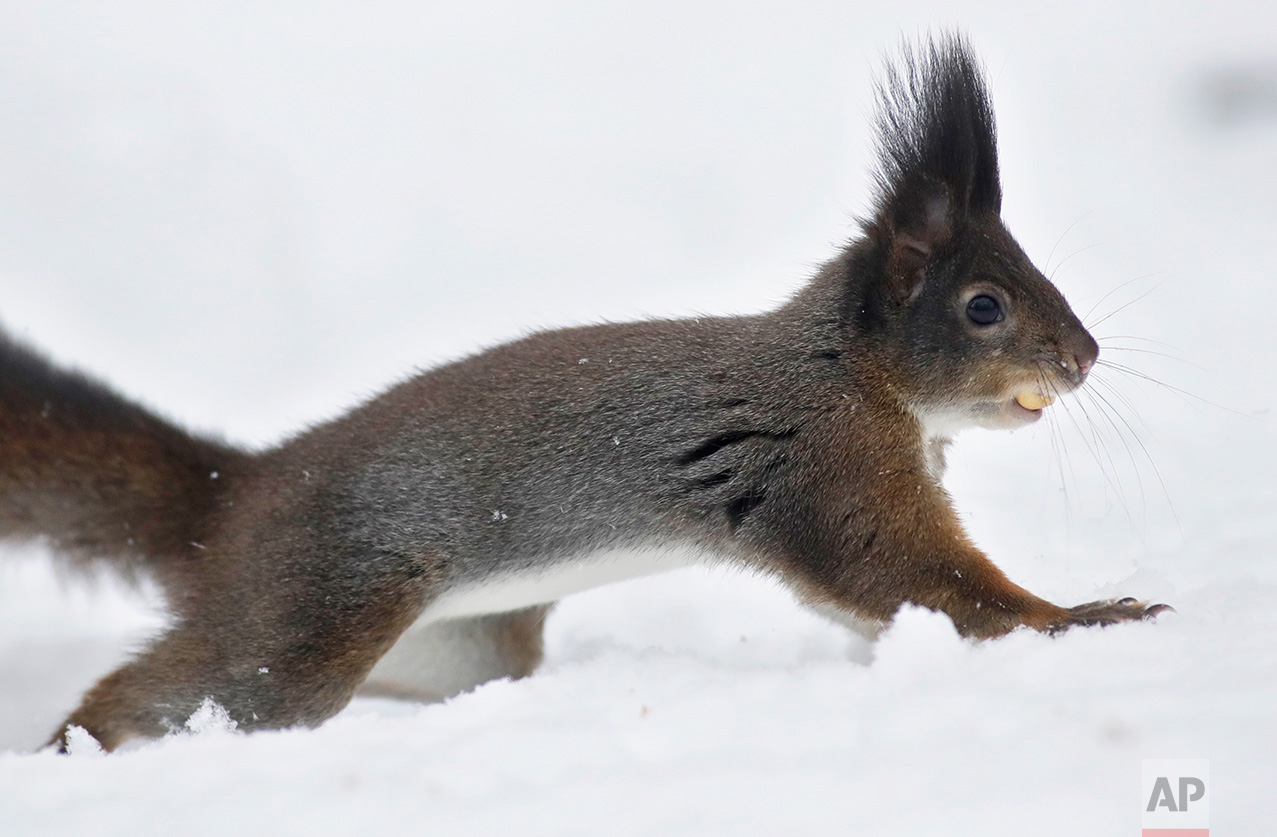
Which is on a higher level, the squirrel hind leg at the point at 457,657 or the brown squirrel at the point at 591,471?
the brown squirrel at the point at 591,471

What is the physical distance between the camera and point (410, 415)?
3816mm

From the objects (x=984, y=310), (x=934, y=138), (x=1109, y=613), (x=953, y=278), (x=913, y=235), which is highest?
(x=934, y=138)

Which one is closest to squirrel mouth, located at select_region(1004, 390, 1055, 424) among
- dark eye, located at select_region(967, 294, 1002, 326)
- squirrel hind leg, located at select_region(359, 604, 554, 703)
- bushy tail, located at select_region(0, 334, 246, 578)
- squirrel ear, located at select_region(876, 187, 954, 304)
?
dark eye, located at select_region(967, 294, 1002, 326)

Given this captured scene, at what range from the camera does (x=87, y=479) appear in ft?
12.2

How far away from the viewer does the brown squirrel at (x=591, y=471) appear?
3.53 m

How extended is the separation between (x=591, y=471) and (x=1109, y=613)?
5.10ft

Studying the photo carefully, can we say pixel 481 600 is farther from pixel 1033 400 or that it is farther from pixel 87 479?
pixel 1033 400

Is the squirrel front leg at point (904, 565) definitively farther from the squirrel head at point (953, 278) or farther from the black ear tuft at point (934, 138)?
the black ear tuft at point (934, 138)

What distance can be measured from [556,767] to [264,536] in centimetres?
167

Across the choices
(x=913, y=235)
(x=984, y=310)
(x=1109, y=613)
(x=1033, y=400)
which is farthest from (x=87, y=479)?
(x=1109, y=613)

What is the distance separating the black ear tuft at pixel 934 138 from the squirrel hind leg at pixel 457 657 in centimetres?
198

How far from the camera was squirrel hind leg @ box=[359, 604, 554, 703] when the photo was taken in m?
4.27

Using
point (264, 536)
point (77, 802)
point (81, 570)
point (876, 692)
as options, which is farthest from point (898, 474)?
point (81, 570)

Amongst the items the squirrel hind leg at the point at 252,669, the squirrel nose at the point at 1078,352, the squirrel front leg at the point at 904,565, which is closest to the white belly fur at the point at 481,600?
the squirrel hind leg at the point at 252,669
